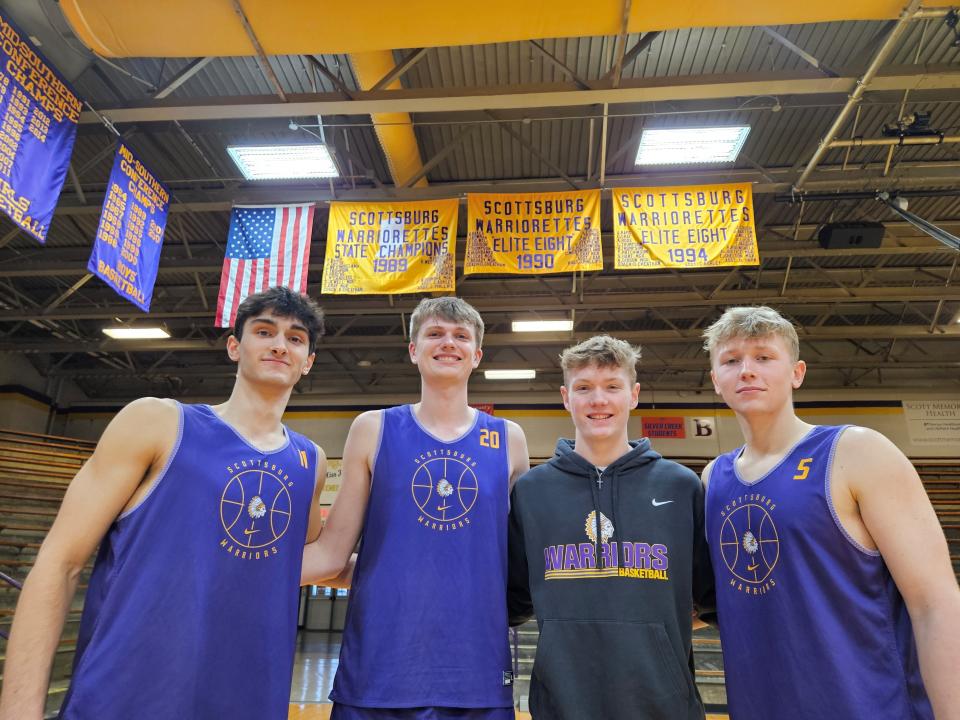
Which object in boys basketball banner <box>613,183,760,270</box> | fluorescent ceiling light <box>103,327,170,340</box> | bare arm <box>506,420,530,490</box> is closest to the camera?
bare arm <box>506,420,530,490</box>

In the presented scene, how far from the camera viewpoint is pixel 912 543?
5.95 ft

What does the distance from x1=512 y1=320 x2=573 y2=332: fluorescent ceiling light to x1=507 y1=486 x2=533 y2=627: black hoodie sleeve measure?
11.4 m

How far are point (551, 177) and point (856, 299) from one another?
25.5 ft

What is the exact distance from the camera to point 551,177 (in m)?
10.1

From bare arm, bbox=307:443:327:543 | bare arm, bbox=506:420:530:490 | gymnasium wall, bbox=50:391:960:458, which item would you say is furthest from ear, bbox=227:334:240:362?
gymnasium wall, bbox=50:391:960:458

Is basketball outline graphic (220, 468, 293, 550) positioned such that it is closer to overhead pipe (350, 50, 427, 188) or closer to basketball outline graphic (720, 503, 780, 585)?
basketball outline graphic (720, 503, 780, 585)

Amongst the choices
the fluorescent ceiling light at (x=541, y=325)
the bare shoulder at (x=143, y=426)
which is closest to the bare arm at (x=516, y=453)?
the bare shoulder at (x=143, y=426)

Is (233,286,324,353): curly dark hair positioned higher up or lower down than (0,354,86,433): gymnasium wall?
lower down

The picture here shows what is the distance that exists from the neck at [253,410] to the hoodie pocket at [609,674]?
139 centimetres

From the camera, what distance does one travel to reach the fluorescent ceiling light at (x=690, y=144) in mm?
7871

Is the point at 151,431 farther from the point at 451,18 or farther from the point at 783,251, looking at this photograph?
the point at 783,251

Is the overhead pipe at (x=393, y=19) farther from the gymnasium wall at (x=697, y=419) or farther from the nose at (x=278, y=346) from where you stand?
the gymnasium wall at (x=697, y=419)

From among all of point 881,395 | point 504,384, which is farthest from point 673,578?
point 881,395

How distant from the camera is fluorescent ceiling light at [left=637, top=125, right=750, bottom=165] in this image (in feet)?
25.8
